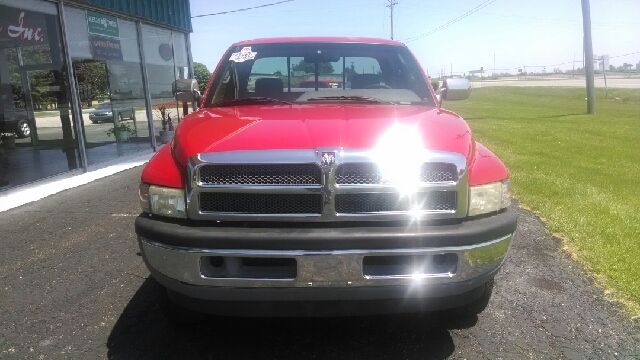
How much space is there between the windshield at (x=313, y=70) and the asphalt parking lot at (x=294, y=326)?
1.65m

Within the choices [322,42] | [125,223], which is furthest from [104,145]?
[322,42]

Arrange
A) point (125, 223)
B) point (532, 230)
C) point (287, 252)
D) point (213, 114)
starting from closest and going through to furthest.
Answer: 1. point (287, 252)
2. point (213, 114)
3. point (532, 230)
4. point (125, 223)

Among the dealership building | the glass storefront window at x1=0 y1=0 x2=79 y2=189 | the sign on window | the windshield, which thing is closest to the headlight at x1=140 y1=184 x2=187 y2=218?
the windshield

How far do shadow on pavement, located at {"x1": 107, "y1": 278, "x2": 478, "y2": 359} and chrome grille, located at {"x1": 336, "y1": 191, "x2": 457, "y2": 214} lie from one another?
2.90ft

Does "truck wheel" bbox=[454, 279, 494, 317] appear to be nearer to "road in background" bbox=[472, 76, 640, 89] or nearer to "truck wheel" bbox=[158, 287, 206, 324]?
"truck wheel" bbox=[158, 287, 206, 324]

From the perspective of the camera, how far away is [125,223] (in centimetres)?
551

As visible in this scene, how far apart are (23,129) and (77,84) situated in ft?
6.70

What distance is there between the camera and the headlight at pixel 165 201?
246cm

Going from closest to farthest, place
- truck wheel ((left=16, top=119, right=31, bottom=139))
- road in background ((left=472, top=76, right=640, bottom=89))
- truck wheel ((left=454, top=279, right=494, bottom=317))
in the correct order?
truck wheel ((left=454, top=279, right=494, bottom=317)) < truck wheel ((left=16, top=119, right=31, bottom=139)) < road in background ((left=472, top=76, right=640, bottom=89))

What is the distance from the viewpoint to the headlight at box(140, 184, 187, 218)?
2.46 metres

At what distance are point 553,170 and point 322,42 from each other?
5.82 meters

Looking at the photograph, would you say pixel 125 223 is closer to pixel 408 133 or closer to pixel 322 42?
pixel 322 42

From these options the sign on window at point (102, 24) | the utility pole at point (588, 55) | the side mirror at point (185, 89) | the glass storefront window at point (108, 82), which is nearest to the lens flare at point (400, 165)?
the side mirror at point (185, 89)

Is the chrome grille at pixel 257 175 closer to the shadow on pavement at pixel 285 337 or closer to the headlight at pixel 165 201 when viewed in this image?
the headlight at pixel 165 201
